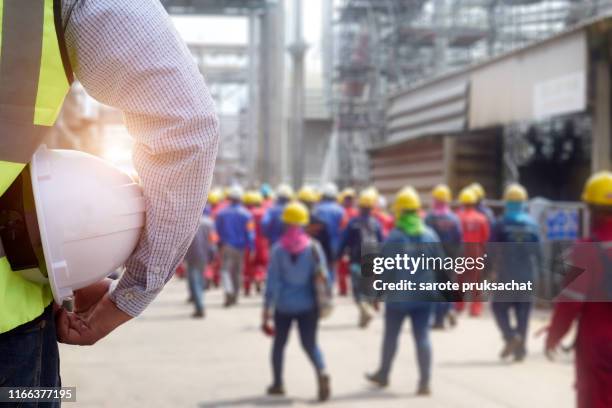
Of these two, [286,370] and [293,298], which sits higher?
[293,298]

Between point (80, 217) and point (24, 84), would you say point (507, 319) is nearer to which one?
point (80, 217)

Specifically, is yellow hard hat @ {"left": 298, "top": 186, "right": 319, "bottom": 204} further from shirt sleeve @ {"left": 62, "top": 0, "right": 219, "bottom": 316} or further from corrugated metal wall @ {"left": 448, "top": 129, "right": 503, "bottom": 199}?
shirt sleeve @ {"left": 62, "top": 0, "right": 219, "bottom": 316}

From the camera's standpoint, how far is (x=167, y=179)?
5.70ft

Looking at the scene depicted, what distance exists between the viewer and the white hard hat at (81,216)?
168 cm

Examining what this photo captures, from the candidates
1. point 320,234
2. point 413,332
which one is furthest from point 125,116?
point 320,234

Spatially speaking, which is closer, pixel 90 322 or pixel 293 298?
pixel 90 322

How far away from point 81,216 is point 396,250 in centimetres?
148

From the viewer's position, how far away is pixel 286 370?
8984 millimetres

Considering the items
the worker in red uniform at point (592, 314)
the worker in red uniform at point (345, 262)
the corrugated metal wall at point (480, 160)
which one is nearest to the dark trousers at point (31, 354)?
the worker in red uniform at point (592, 314)

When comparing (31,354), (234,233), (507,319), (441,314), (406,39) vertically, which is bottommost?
(441,314)

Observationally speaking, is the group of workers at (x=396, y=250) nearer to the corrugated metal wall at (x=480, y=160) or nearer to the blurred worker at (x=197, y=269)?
the blurred worker at (x=197, y=269)

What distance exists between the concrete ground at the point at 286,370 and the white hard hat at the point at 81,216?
19.0 ft

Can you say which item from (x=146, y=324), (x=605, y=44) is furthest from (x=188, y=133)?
(x=605, y=44)

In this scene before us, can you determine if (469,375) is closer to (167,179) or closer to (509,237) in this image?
(509,237)
